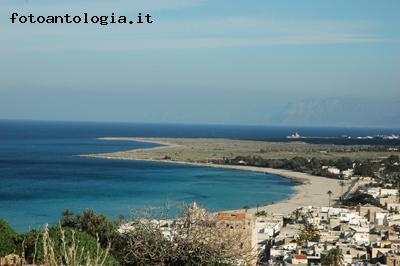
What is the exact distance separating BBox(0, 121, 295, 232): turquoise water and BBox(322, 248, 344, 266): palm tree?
1346cm

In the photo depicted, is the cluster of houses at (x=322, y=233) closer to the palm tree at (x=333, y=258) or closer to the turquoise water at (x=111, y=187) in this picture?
the palm tree at (x=333, y=258)

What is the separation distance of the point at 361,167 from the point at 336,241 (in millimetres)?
40836

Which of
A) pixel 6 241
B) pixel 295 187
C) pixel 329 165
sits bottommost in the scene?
pixel 295 187

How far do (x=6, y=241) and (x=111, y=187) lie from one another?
36053mm

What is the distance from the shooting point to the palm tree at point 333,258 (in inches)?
840

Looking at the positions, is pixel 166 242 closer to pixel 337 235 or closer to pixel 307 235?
pixel 307 235

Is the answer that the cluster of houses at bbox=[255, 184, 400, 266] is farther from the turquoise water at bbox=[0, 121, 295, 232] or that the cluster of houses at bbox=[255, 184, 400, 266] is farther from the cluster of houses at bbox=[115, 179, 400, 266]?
the turquoise water at bbox=[0, 121, 295, 232]

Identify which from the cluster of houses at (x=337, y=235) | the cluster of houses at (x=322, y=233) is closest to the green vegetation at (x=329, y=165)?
the cluster of houses at (x=337, y=235)

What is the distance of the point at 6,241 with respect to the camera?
13.4 m

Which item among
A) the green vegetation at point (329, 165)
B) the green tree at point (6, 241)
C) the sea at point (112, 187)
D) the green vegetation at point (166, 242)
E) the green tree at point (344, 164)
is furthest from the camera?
the green tree at point (344, 164)

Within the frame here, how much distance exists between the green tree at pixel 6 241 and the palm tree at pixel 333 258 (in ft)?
35.4

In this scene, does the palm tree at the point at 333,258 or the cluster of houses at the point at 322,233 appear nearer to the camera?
the cluster of houses at the point at 322,233

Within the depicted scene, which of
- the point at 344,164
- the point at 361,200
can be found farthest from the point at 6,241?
the point at 344,164

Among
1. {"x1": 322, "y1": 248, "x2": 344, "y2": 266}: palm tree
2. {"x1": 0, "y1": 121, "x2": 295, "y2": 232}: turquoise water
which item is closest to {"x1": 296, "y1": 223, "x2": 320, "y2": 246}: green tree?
{"x1": 322, "y1": 248, "x2": 344, "y2": 266}: palm tree
